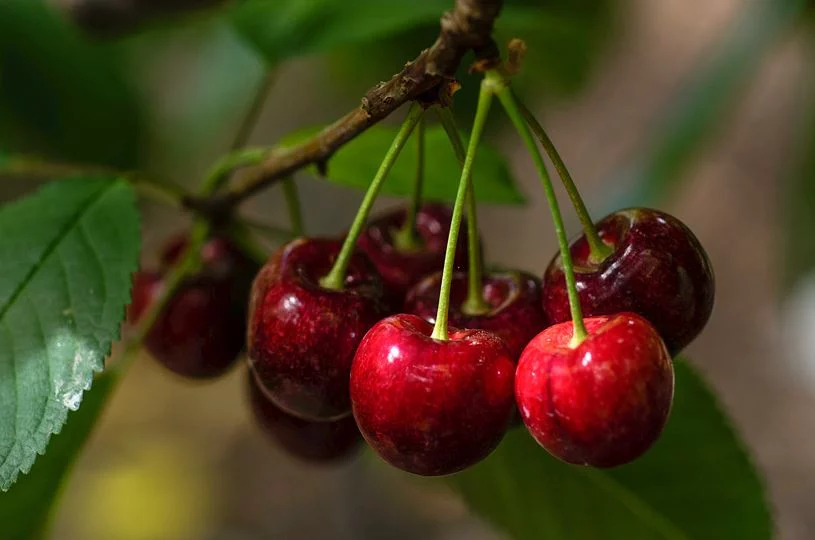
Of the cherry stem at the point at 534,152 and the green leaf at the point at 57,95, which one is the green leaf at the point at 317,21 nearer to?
the cherry stem at the point at 534,152

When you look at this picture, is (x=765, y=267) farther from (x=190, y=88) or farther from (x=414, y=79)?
(x=414, y=79)

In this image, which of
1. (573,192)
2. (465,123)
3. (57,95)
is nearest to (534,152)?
(573,192)

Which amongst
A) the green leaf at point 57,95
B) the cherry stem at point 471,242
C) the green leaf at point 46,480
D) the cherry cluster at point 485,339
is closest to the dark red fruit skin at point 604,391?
the cherry cluster at point 485,339

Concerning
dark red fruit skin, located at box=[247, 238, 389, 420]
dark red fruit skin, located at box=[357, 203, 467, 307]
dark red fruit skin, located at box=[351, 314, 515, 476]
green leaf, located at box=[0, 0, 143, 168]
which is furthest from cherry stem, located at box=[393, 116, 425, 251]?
green leaf, located at box=[0, 0, 143, 168]

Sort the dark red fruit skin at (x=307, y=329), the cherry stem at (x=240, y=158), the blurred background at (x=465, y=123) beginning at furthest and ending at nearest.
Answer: the blurred background at (x=465, y=123) → the cherry stem at (x=240, y=158) → the dark red fruit skin at (x=307, y=329)

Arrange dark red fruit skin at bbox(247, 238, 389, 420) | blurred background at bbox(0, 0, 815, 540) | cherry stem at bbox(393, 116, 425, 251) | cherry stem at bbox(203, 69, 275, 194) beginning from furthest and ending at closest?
1. blurred background at bbox(0, 0, 815, 540)
2. cherry stem at bbox(203, 69, 275, 194)
3. cherry stem at bbox(393, 116, 425, 251)
4. dark red fruit skin at bbox(247, 238, 389, 420)

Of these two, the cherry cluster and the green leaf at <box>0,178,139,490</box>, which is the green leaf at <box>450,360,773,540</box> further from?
the green leaf at <box>0,178,139,490</box>

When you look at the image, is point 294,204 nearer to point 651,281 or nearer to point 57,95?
point 651,281
